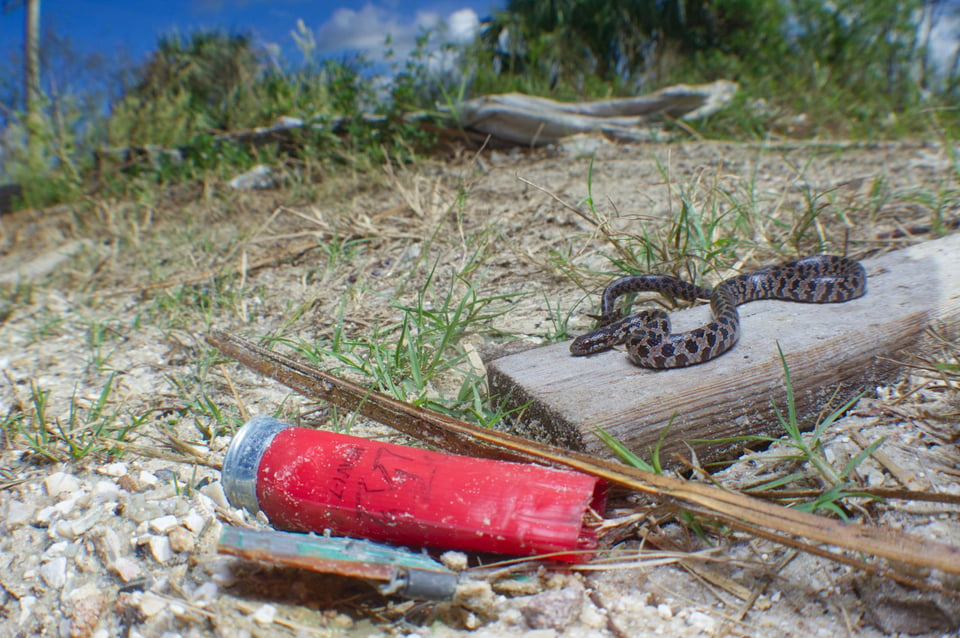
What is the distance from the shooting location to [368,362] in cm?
346

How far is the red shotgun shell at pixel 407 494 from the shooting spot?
2.07 m

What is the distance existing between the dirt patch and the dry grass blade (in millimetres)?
171

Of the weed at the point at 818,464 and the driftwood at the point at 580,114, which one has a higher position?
the driftwood at the point at 580,114

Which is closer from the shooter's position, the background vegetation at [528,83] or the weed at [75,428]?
the weed at [75,428]

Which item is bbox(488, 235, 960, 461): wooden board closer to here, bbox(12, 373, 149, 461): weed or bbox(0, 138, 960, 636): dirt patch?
bbox(0, 138, 960, 636): dirt patch

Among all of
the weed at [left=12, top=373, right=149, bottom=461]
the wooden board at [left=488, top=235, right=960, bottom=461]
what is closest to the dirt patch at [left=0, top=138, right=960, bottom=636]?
the weed at [left=12, top=373, right=149, bottom=461]

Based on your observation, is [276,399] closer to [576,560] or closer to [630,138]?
[576,560]

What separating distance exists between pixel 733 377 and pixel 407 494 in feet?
4.78

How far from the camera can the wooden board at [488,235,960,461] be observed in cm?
261

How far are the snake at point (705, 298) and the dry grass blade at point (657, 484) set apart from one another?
2.79 feet

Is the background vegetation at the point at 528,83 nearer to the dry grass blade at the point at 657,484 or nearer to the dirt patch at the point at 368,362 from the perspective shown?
the dirt patch at the point at 368,362

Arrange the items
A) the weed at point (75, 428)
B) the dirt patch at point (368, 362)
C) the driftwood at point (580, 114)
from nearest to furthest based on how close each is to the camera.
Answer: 1. the dirt patch at point (368, 362)
2. the weed at point (75, 428)
3. the driftwood at point (580, 114)

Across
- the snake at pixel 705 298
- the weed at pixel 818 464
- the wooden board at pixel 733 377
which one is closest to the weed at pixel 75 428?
the wooden board at pixel 733 377

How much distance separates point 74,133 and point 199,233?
14.8 feet
